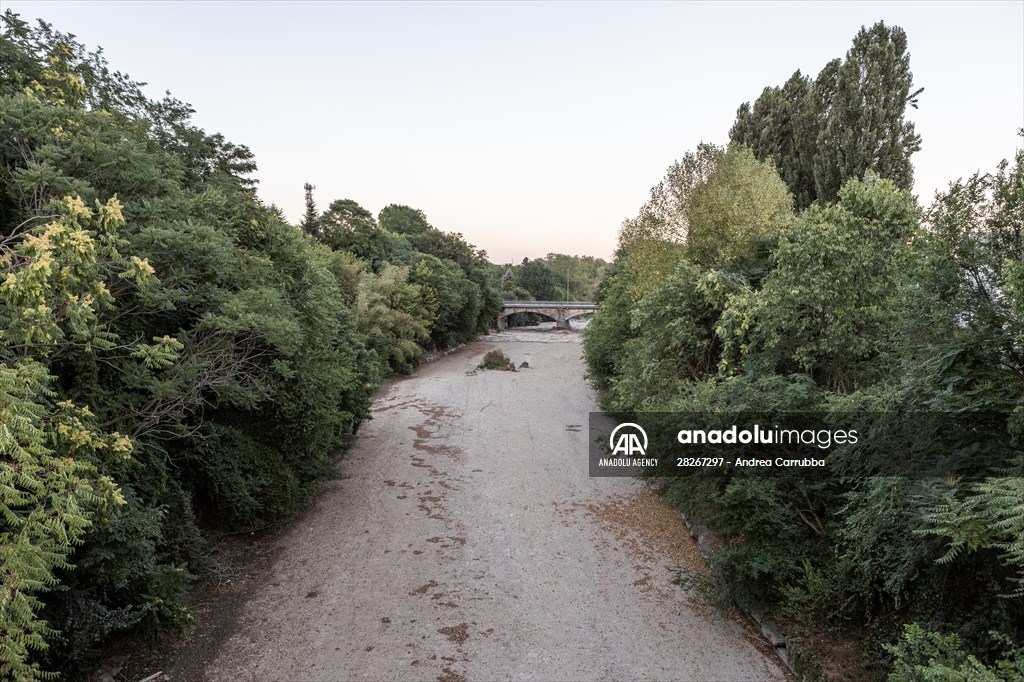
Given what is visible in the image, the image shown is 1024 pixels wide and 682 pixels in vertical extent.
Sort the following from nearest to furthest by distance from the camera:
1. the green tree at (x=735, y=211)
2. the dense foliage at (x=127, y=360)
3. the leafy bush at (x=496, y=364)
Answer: the dense foliage at (x=127, y=360)
the green tree at (x=735, y=211)
the leafy bush at (x=496, y=364)

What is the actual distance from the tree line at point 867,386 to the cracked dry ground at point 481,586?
1.30m

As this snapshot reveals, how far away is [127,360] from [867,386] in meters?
12.8

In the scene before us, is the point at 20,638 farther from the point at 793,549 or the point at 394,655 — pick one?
the point at 793,549

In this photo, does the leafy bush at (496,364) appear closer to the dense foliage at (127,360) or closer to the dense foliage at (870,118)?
the dense foliage at (127,360)

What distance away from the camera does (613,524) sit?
41.2 ft

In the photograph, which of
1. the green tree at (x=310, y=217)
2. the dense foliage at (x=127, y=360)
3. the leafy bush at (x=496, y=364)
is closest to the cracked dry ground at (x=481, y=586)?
the dense foliage at (x=127, y=360)

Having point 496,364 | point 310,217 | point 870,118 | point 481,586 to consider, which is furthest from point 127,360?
point 310,217

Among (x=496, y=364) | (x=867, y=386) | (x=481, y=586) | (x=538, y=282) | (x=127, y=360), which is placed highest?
(x=538, y=282)

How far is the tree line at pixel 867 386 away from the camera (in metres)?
5.56

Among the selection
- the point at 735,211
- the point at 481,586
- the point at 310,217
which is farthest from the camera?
the point at 310,217

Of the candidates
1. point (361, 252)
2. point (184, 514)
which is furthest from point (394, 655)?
point (361, 252)

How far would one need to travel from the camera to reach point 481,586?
975 cm

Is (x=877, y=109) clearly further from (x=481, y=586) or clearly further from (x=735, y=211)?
(x=481, y=586)

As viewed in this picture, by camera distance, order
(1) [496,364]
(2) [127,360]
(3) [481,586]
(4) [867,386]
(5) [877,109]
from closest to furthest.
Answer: (2) [127,360] < (4) [867,386] < (3) [481,586] < (5) [877,109] < (1) [496,364]
